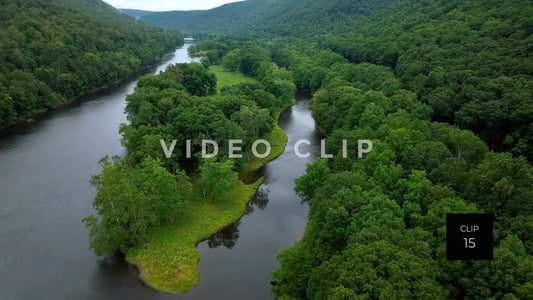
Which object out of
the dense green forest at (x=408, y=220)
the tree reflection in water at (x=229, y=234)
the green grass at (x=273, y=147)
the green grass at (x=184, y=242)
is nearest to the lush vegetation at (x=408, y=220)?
the dense green forest at (x=408, y=220)

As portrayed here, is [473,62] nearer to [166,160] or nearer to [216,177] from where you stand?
[216,177]

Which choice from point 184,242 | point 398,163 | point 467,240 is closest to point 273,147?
point 398,163

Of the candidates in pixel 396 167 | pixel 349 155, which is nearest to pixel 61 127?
pixel 349 155

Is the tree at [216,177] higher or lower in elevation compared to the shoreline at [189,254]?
higher

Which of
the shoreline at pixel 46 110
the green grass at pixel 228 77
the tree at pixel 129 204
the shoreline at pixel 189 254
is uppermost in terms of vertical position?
the green grass at pixel 228 77

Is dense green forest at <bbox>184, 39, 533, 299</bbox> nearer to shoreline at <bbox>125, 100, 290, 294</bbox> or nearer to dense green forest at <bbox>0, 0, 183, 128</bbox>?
shoreline at <bbox>125, 100, 290, 294</bbox>

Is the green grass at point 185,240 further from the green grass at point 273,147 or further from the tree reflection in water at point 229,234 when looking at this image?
the green grass at point 273,147

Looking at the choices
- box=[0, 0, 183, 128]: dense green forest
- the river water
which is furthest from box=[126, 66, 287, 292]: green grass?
box=[0, 0, 183, 128]: dense green forest
